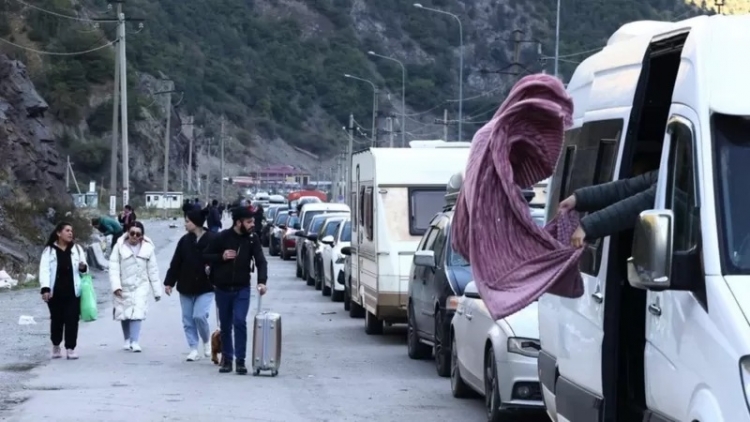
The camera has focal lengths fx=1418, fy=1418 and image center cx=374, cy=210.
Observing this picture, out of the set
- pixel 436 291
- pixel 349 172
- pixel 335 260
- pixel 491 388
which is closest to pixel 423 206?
pixel 436 291

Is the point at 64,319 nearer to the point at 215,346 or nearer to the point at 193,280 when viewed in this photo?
the point at 193,280

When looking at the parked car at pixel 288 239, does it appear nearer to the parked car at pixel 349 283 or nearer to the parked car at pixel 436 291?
the parked car at pixel 349 283

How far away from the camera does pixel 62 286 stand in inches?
674

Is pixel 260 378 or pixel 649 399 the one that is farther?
pixel 260 378

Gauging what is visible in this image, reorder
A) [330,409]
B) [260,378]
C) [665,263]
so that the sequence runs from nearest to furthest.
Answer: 1. [665,263]
2. [330,409]
3. [260,378]

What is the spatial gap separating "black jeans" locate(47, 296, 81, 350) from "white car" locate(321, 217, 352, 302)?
956cm

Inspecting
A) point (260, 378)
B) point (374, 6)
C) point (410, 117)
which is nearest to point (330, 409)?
point (260, 378)

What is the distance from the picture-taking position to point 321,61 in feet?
491

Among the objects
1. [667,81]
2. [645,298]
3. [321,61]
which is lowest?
[645,298]

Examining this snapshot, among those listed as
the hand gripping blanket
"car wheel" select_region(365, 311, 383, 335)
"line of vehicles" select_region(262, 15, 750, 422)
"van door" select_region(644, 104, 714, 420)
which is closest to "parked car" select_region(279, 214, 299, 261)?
"car wheel" select_region(365, 311, 383, 335)

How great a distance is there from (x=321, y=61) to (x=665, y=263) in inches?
5700

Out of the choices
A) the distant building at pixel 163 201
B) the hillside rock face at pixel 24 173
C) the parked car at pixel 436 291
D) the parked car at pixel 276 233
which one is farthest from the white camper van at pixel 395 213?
the distant building at pixel 163 201

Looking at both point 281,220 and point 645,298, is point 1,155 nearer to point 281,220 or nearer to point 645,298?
point 281,220

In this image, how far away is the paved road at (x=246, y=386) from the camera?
1265 centimetres
